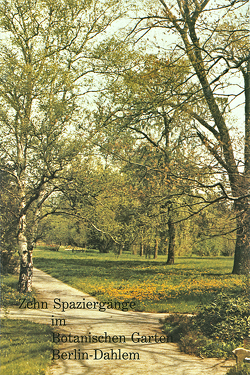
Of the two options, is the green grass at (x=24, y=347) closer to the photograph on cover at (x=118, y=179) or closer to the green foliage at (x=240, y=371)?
the photograph on cover at (x=118, y=179)

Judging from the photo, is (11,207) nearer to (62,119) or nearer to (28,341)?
(62,119)

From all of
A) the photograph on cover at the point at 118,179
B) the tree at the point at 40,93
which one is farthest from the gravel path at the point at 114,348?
the tree at the point at 40,93

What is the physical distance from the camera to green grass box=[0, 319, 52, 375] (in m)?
4.82

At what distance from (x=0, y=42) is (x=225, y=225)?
26.5 feet

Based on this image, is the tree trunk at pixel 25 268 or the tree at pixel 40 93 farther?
the tree trunk at pixel 25 268

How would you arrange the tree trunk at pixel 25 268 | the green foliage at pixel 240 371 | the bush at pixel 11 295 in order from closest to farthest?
the green foliage at pixel 240 371 < the bush at pixel 11 295 < the tree trunk at pixel 25 268

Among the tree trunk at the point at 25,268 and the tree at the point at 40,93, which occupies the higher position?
the tree at the point at 40,93

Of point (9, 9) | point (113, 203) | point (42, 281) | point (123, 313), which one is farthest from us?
point (42, 281)

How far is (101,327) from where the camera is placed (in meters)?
7.22

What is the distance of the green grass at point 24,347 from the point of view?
4820mm

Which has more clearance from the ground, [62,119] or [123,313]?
[62,119]

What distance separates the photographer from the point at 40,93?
28.8ft

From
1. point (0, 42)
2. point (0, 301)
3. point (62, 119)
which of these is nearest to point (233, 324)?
point (0, 301)

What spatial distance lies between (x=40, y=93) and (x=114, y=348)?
6254 mm
